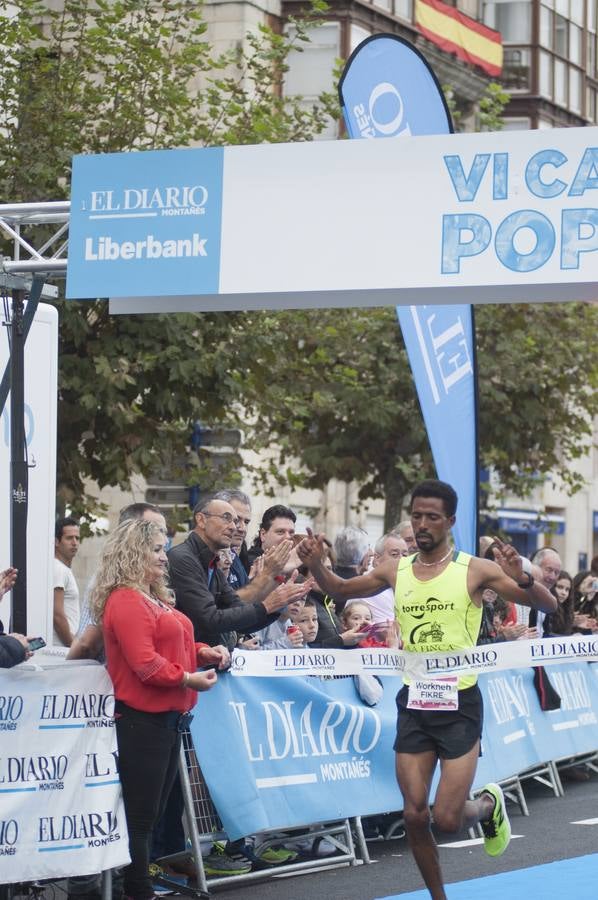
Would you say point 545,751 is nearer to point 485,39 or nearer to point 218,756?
point 218,756

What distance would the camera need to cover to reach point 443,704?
8.22 m

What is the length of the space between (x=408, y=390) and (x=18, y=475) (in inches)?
589

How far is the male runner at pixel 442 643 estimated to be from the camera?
321 inches

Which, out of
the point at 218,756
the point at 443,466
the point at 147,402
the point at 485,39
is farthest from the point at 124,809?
the point at 485,39

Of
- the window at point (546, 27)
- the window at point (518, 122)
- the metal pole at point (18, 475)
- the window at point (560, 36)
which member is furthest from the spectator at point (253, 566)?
the window at point (560, 36)

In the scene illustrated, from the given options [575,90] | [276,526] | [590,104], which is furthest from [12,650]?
[590,104]

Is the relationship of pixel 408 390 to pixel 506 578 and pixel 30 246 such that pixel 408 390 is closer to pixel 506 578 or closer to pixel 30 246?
pixel 30 246

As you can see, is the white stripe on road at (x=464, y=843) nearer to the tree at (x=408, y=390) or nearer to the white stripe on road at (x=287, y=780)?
the white stripe on road at (x=287, y=780)

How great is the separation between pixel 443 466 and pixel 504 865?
360 centimetres

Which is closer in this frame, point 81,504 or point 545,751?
point 545,751

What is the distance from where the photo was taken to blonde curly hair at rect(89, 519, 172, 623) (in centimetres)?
818

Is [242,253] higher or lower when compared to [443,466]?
higher

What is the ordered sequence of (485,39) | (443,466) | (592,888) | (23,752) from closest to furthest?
(23,752) < (592,888) < (443,466) < (485,39)

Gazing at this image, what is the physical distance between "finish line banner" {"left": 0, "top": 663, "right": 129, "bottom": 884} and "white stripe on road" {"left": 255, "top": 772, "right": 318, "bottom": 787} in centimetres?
146
